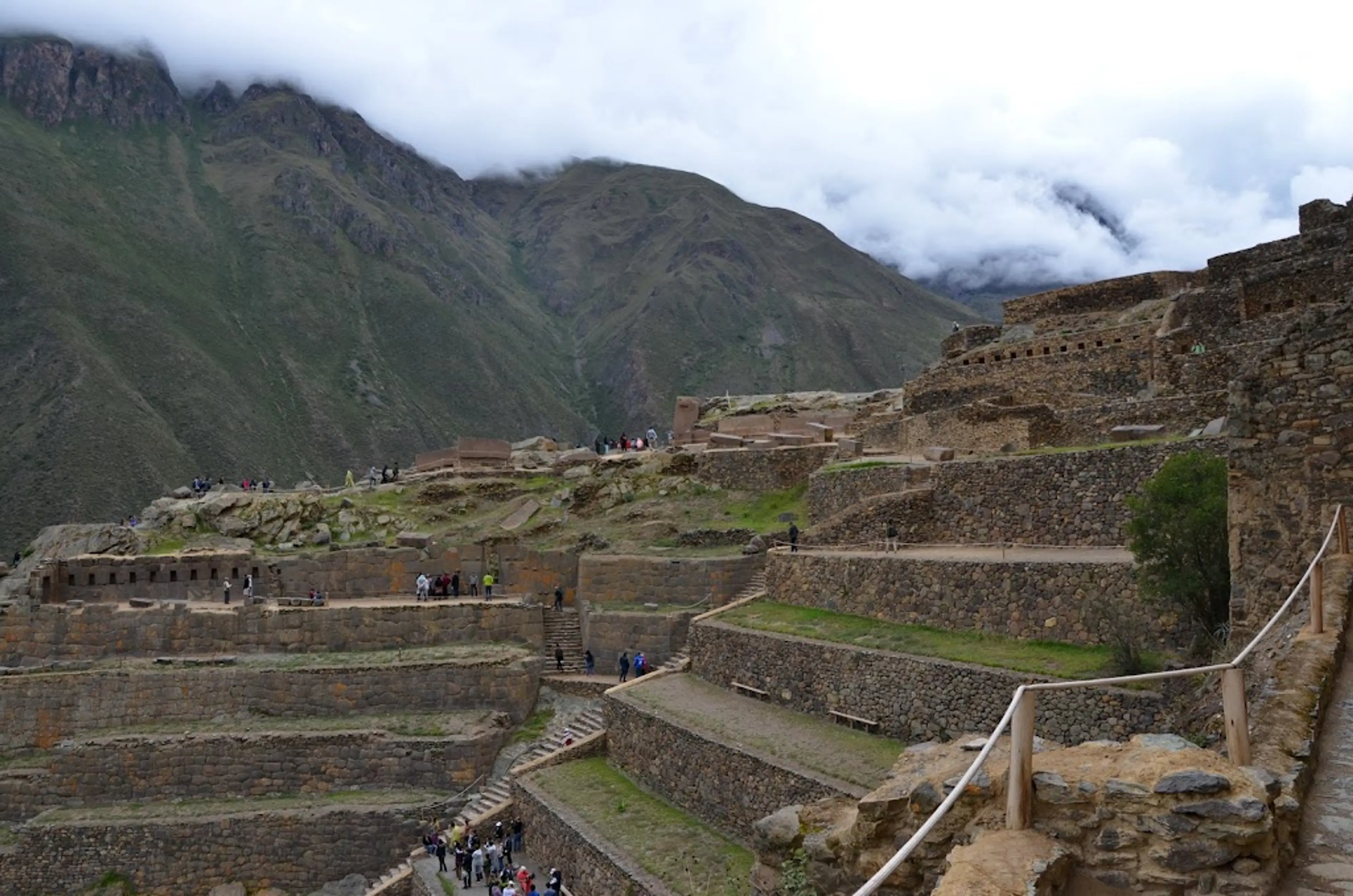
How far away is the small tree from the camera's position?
1244cm

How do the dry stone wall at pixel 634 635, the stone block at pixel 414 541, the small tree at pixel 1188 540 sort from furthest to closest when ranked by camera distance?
the stone block at pixel 414 541
the dry stone wall at pixel 634 635
the small tree at pixel 1188 540

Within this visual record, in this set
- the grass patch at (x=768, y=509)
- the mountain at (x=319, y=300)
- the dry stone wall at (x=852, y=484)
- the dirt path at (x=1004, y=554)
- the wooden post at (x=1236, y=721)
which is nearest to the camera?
the wooden post at (x=1236, y=721)

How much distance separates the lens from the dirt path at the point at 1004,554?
15.5 metres

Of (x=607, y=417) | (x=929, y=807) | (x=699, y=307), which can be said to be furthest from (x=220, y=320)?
(x=929, y=807)

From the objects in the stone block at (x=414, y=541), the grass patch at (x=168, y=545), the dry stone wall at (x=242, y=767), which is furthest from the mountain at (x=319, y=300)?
the dry stone wall at (x=242, y=767)

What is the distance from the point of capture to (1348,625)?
24.2 ft

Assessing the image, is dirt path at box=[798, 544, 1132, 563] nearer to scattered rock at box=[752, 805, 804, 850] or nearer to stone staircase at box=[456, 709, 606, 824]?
stone staircase at box=[456, 709, 606, 824]

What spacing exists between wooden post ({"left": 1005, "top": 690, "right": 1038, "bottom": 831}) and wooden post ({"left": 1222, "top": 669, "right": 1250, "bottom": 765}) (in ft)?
3.13

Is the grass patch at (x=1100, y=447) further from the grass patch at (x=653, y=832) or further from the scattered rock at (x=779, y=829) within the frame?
the scattered rock at (x=779, y=829)

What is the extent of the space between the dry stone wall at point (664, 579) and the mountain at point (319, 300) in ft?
131

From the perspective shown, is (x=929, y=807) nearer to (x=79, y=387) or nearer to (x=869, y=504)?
(x=869, y=504)

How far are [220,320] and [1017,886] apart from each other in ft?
278

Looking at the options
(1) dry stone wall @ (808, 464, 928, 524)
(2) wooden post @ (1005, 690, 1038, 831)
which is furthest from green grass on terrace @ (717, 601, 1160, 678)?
(2) wooden post @ (1005, 690, 1038, 831)

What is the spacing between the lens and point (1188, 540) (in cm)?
1260
